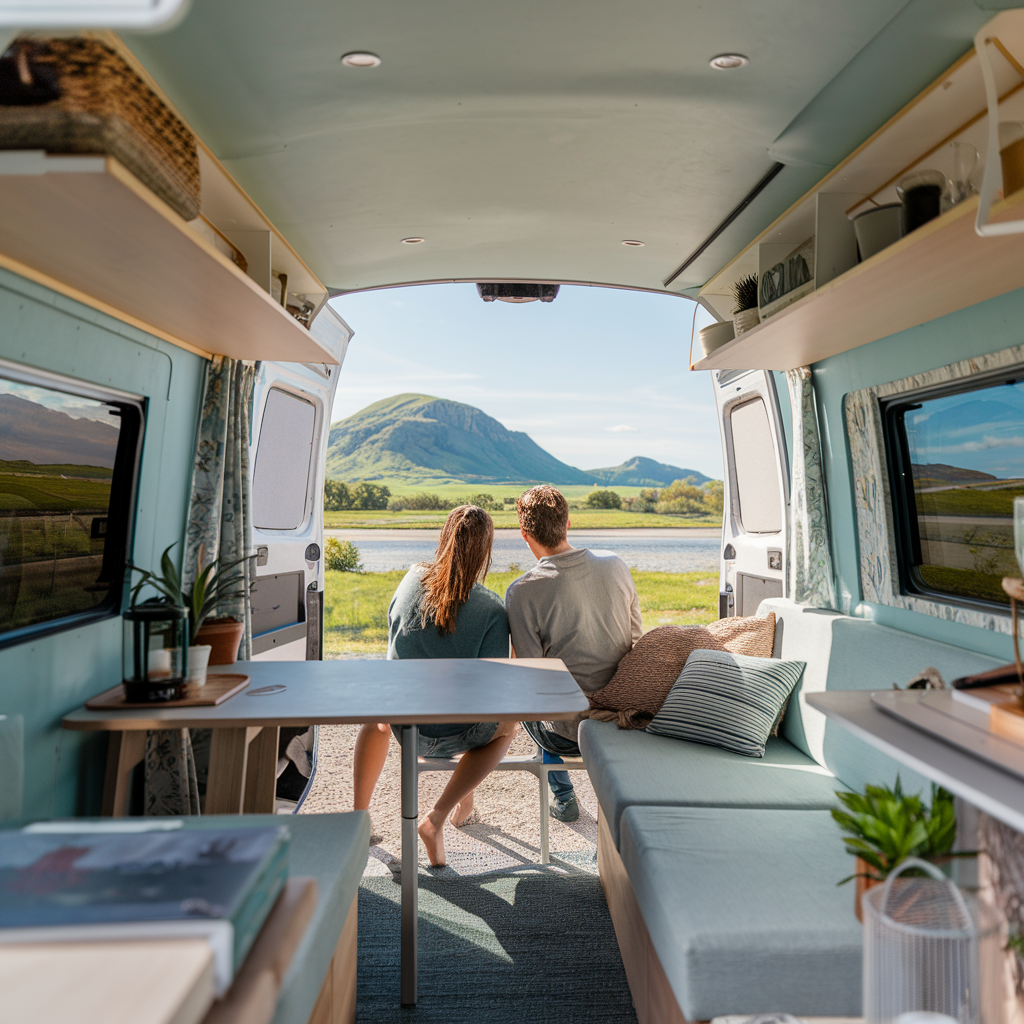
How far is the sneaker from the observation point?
3.77 metres

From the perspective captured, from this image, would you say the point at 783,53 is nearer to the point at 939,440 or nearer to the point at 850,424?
the point at 939,440

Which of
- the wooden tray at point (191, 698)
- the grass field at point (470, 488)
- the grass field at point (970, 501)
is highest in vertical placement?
the grass field at point (470, 488)

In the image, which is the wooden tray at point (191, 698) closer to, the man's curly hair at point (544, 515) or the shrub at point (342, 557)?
the man's curly hair at point (544, 515)

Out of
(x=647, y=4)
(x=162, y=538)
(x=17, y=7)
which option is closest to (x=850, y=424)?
(x=647, y=4)

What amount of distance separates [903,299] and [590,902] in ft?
7.53

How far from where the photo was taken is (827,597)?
11.1ft

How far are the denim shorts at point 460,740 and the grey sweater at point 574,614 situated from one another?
0.35 meters

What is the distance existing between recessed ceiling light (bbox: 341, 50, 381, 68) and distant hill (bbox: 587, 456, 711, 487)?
27.2 meters

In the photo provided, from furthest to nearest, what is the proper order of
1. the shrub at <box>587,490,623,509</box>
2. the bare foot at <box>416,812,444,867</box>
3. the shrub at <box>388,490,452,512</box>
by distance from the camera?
1. the shrub at <box>388,490,452,512</box>
2. the shrub at <box>587,490,623,509</box>
3. the bare foot at <box>416,812,444,867</box>

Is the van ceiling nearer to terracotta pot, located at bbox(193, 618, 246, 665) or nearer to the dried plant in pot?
the dried plant in pot

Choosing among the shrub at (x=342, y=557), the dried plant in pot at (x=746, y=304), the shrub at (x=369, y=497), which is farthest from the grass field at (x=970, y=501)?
the shrub at (x=369, y=497)

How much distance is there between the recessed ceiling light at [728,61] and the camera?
6.55ft

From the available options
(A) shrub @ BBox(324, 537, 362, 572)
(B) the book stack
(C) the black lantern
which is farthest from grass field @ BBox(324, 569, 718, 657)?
(B) the book stack

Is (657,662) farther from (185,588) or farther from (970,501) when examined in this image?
(185,588)
